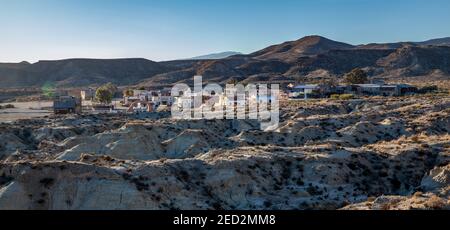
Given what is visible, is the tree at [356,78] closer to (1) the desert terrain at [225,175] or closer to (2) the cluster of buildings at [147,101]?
(2) the cluster of buildings at [147,101]

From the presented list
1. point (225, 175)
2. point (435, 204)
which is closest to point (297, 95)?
point (225, 175)

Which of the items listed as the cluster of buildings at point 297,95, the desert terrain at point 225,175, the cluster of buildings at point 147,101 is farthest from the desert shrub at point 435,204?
the cluster of buildings at point 147,101

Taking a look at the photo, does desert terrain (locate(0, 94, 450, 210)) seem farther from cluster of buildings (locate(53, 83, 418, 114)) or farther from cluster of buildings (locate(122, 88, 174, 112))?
cluster of buildings (locate(122, 88, 174, 112))

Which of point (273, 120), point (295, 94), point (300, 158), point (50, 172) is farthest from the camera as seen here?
point (295, 94)

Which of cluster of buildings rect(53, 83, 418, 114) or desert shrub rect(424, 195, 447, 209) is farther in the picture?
cluster of buildings rect(53, 83, 418, 114)

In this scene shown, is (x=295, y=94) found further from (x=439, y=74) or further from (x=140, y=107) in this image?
(x=439, y=74)

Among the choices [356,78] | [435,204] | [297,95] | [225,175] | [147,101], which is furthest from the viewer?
[356,78]

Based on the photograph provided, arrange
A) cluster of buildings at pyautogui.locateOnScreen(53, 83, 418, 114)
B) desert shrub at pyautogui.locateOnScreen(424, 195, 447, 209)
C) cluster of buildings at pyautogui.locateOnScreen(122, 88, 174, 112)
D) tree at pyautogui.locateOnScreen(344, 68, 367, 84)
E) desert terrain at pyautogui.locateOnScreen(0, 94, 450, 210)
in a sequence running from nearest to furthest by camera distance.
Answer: desert shrub at pyautogui.locateOnScreen(424, 195, 447, 209), desert terrain at pyautogui.locateOnScreen(0, 94, 450, 210), cluster of buildings at pyautogui.locateOnScreen(53, 83, 418, 114), cluster of buildings at pyautogui.locateOnScreen(122, 88, 174, 112), tree at pyautogui.locateOnScreen(344, 68, 367, 84)

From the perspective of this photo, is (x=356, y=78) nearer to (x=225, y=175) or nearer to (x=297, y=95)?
(x=297, y=95)

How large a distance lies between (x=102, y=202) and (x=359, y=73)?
106 m

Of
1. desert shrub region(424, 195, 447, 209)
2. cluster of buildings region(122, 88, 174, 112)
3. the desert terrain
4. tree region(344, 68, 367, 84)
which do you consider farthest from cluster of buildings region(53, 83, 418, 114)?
desert shrub region(424, 195, 447, 209)

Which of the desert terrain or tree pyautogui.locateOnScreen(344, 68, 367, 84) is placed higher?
tree pyautogui.locateOnScreen(344, 68, 367, 84)

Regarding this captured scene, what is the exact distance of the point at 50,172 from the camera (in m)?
22.6
